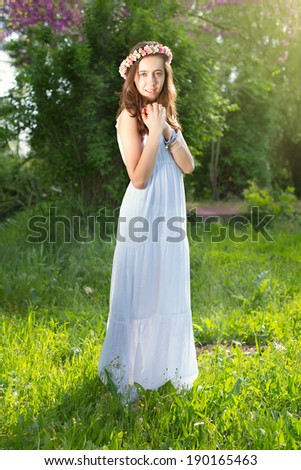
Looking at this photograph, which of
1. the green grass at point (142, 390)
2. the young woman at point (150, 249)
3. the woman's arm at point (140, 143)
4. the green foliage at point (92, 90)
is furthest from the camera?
the green foliage at point (92, 90)

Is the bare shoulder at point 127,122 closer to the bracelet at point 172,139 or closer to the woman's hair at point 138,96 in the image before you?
the woman's hair at point 138,96

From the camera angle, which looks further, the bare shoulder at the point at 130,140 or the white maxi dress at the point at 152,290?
the white maxi dress at the point at 152,290

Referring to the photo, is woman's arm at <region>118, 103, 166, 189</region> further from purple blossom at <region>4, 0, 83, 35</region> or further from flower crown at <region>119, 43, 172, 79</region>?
purple blossom at <region>4, 0, 83, 35</region>

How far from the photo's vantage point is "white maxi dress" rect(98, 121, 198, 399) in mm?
2748

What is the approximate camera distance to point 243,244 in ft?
23.1

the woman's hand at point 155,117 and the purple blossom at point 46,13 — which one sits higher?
the purple blossom at point 46,13

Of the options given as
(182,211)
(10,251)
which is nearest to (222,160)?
(10,251)

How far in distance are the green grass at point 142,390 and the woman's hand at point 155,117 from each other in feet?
4.50

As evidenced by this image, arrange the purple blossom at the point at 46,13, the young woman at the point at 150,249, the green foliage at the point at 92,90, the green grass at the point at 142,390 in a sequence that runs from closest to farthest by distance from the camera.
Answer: the green grass at the point at 142,390 < the young woman at the point at 150,249 < the green foliage at the point at 92,90 < the purple blossom at the point at 46,13

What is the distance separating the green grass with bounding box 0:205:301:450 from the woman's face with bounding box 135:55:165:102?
1571 millimetres

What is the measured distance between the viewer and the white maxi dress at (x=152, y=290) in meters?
2.75

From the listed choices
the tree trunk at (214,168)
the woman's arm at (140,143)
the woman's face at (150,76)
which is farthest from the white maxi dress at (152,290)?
the tree trunk at (214,168)

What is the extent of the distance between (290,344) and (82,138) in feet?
14.4

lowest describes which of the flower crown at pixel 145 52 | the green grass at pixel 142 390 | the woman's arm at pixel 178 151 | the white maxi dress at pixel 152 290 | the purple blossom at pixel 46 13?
the green grass at pixel 142 390
